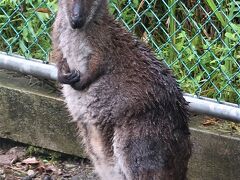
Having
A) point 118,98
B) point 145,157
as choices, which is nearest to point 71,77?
point 118,98

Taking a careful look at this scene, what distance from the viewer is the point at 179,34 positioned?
636 centimetres

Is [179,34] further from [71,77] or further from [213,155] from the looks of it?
[71,77]

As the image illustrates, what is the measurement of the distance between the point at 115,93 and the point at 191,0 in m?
1.80

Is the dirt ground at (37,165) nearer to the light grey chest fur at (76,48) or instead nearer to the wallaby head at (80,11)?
the light grey chest fur at (76,48)

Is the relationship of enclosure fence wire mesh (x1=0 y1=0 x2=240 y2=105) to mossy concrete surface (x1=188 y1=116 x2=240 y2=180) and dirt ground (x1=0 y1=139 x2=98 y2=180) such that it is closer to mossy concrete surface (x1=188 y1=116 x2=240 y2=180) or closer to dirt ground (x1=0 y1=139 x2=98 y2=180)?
mossy concrete surface (x1=188 y1=116 x2=240 y2=180)

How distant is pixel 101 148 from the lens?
524 centimetres

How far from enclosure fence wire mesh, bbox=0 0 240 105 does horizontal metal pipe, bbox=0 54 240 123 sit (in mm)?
150

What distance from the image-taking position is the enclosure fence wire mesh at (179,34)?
6.05 metres

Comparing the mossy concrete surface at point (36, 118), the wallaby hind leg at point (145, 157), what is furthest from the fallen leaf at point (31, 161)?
the wallaby hind leg at point (145, 157)

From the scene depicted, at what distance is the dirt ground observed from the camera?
20.5 feet

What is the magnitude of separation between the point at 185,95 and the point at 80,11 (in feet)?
4.08

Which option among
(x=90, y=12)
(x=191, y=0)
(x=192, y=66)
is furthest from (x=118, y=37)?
(x=191, y=0)

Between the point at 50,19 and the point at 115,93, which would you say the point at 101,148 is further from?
the point at 50,19

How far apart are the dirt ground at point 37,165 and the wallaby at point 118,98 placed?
3.03ft
